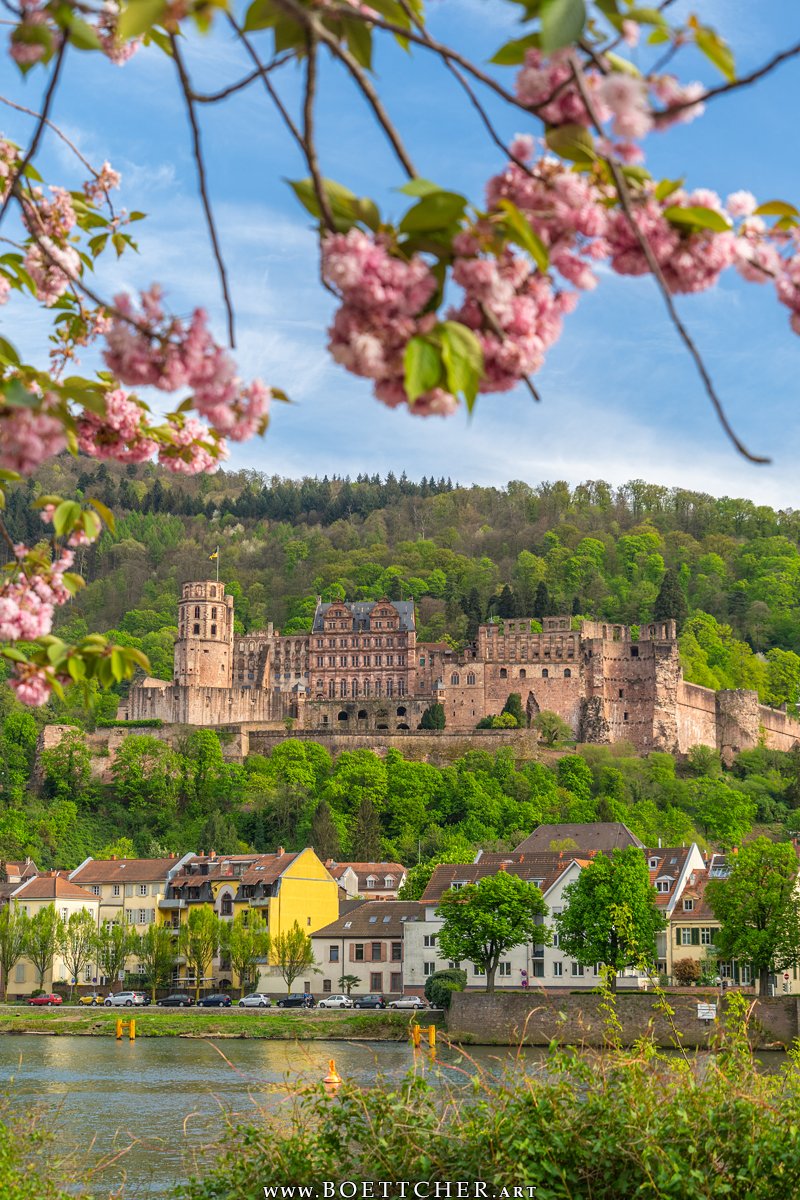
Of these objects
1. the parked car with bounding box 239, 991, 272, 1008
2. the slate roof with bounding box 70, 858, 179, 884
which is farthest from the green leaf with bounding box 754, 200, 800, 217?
the slate roof with bounding box 70, 858, 179, 884

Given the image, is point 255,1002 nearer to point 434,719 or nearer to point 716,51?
point 434,719

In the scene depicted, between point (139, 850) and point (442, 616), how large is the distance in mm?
49062

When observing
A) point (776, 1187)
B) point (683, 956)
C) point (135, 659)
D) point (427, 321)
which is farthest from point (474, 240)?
point (683, 956)

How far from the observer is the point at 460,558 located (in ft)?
485

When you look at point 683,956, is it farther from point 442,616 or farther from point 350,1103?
point 442,616

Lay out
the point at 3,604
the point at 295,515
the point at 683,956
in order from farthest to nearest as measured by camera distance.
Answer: the point at 295,515 → the point at 683,956 → the point at 3,604

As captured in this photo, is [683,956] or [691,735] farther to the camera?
[691,735]

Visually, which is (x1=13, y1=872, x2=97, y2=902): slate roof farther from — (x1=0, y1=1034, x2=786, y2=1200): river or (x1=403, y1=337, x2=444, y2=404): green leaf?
(x1=403, y1=337, x2=444, y2=404): green leaf

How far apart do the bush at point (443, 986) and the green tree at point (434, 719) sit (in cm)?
4521

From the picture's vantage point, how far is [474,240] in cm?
372

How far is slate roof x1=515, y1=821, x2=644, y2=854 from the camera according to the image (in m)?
69.2

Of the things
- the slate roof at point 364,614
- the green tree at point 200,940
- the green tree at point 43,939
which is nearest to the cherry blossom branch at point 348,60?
the green tree at point 200,940

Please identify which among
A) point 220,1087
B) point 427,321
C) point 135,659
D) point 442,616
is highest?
point 442,616

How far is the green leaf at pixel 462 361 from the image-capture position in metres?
3.61
